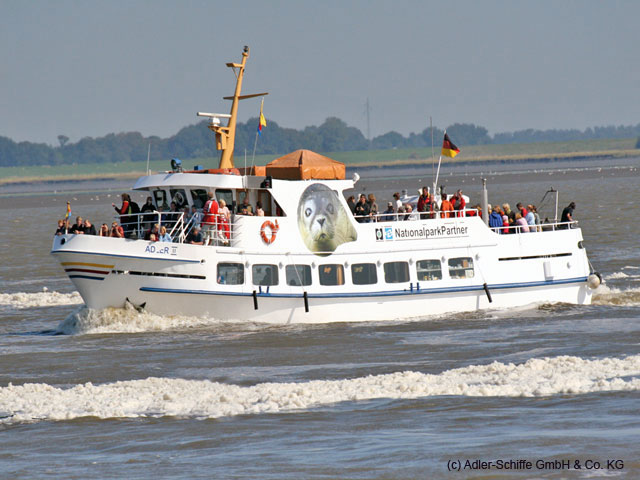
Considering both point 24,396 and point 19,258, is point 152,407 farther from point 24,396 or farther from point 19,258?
point 19,258

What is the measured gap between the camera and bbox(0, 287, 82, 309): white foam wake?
110ft

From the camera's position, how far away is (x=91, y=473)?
14375mm

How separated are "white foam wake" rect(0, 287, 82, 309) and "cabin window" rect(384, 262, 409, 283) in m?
11.2

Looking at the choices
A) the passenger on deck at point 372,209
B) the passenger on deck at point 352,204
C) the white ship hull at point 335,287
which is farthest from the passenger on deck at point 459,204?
the passenger on deck at point 352,204

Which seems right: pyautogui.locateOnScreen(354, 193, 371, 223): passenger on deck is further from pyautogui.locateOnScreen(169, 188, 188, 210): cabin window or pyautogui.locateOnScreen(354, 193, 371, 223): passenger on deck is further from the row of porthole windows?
pyautogui.locateOnScreen(169, 188, 188, 210): cabin window

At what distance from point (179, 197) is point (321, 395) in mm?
11134

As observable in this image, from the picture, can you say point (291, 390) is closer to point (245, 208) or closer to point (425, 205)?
point (245, 208)

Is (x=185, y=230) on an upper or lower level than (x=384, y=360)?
upper

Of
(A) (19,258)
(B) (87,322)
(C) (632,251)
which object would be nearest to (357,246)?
(B) (87,322)

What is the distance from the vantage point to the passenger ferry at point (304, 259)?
85.5 ft

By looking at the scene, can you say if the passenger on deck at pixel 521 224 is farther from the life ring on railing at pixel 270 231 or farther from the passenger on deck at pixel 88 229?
the passenger on deck at pixel 88 229

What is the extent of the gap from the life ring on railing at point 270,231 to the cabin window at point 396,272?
10.7 ft

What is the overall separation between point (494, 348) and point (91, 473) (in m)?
11.5

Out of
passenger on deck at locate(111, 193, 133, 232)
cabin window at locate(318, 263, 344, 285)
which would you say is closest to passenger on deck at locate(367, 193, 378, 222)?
cabin window at locate(318, 263, 344, 285)
